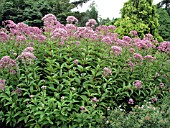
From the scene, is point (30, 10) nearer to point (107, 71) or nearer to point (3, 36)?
point (3, 36)

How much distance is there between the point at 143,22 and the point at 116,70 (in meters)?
3.57

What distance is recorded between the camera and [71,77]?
422 centimetres

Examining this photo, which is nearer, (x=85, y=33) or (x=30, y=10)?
(x=85, y=33)

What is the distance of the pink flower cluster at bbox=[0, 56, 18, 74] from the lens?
3.84 m

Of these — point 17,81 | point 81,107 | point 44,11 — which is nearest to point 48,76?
point 17,81

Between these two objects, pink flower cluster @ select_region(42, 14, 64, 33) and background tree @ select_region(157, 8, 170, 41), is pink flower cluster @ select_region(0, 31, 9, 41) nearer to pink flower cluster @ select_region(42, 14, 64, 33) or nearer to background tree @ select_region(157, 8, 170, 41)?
pink flower cluster @ select_region(42, 14, 64, 33)

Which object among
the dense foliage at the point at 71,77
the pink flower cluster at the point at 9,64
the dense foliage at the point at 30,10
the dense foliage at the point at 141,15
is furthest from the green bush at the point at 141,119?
the dense foliage at the point at 30,10

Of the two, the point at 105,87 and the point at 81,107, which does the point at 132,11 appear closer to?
the point at 105,87

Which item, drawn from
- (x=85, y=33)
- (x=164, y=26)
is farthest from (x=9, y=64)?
(x=164, y=26)

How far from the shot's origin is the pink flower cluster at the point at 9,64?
3839 millimetres

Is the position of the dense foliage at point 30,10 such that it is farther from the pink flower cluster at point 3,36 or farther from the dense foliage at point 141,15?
the pink flower cluster at point 3,36

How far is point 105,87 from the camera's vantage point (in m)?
4.13

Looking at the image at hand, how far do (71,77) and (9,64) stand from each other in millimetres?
867

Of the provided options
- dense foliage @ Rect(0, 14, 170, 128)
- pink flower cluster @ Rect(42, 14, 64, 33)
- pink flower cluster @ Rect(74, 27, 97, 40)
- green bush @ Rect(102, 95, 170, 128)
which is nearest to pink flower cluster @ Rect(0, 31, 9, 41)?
dense foliage @ Rect(0, 14, 170, 128)
